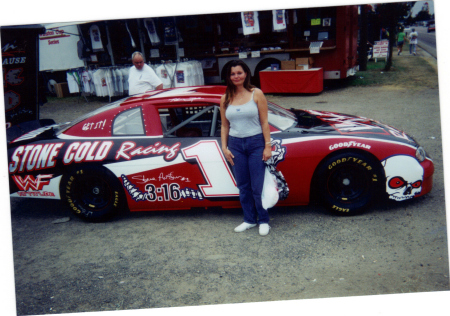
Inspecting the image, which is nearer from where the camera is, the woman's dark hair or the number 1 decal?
the woman's dark hair

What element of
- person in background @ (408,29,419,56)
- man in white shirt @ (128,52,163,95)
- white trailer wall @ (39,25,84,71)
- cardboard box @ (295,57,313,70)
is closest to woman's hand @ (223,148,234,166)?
man in white shirt @ (128,52,163,95)

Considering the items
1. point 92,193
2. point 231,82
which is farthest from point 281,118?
point 92,193

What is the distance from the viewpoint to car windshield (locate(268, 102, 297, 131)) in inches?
148

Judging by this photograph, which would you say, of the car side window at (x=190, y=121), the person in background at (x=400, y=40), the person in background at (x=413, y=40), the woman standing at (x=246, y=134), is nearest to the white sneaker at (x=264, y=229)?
the woman standing at (x=246, y=134)

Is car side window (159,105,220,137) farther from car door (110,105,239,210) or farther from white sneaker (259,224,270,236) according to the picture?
white sneaker (259,224,270,236)

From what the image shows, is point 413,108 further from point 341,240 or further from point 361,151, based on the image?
point 341,240

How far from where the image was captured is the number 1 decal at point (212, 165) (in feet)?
11.9

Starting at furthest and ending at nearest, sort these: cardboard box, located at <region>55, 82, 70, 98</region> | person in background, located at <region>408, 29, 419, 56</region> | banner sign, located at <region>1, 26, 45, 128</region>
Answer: person in background, located at <region>408, 29, 419, 56</region>, cardboard box, located at <region>55, 82, 70, 98</region>, banner sign, located at <region>1, 26, 45, 128</region>

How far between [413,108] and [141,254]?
23.7 ft

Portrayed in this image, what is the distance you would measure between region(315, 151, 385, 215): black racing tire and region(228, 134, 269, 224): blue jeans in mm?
614

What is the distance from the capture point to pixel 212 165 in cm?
363


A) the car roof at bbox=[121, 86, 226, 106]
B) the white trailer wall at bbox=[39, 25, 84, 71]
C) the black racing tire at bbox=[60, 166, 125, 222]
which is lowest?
the black racing tire at bbox=[60, 166, 125, 222]

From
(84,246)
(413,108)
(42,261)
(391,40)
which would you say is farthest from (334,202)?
(391,40)

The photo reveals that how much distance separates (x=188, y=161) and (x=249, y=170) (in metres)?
0.63
